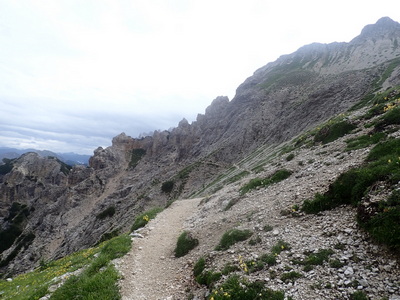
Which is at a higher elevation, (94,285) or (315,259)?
(315,259)

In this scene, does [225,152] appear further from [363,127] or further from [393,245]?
[393,245]

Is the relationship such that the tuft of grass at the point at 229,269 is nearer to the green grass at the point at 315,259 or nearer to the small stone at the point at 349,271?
the green grass at the point at 315,259

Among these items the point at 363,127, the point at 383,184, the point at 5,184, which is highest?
the point at 363,127

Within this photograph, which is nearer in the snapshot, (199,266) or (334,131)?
(199,266)

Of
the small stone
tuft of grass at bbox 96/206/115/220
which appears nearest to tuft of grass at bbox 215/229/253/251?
the small stone

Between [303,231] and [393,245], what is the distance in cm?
444

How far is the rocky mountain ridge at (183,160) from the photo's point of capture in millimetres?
83750

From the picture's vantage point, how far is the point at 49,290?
44.0 feet

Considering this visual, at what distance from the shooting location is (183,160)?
144000 mm

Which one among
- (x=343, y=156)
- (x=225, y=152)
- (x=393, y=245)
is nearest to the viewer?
(x=393, y=245)

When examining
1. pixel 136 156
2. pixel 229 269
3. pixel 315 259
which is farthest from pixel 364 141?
pixel 136 156

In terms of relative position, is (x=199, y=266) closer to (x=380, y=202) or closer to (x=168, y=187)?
(x=380, y=202)

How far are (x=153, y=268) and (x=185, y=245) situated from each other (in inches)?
121

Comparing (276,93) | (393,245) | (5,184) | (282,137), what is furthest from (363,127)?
(5,184)
